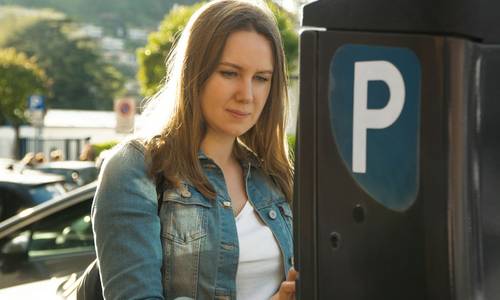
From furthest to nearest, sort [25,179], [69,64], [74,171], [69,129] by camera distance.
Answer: [69,64], [69,129], [74,171], [25,179]

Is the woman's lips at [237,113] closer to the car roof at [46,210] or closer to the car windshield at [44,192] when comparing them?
the car roof at [46,210]

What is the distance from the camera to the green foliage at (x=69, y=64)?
84.5 m

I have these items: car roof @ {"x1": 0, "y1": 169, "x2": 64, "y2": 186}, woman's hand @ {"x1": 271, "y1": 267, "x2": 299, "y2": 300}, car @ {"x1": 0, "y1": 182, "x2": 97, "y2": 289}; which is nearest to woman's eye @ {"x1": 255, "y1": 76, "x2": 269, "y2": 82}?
woman's hand @ {"x1": 271, "y1": 267, "x2": 299, "y2": 300}

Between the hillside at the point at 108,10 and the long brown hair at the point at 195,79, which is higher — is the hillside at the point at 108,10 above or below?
above

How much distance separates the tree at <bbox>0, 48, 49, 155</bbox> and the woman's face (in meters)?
37.2

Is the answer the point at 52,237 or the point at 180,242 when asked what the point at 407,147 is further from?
the point at 52,237

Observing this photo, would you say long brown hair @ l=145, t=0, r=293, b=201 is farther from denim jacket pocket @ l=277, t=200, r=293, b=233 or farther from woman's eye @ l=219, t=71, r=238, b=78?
denim jacket pocket @ l=277, t=200, r=293, b=233

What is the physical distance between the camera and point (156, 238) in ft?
6.46

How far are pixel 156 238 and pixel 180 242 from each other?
0.20 feet

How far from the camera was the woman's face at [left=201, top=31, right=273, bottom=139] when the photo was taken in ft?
6.77

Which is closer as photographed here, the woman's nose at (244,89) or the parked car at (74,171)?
the woman's nose at (244,89)

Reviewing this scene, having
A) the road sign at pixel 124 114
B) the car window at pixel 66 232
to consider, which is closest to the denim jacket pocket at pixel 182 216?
the car window at pixel 66 232

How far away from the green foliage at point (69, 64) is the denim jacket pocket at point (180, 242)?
3219 inches

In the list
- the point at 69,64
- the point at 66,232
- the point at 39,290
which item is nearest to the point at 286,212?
the point at 39,290
